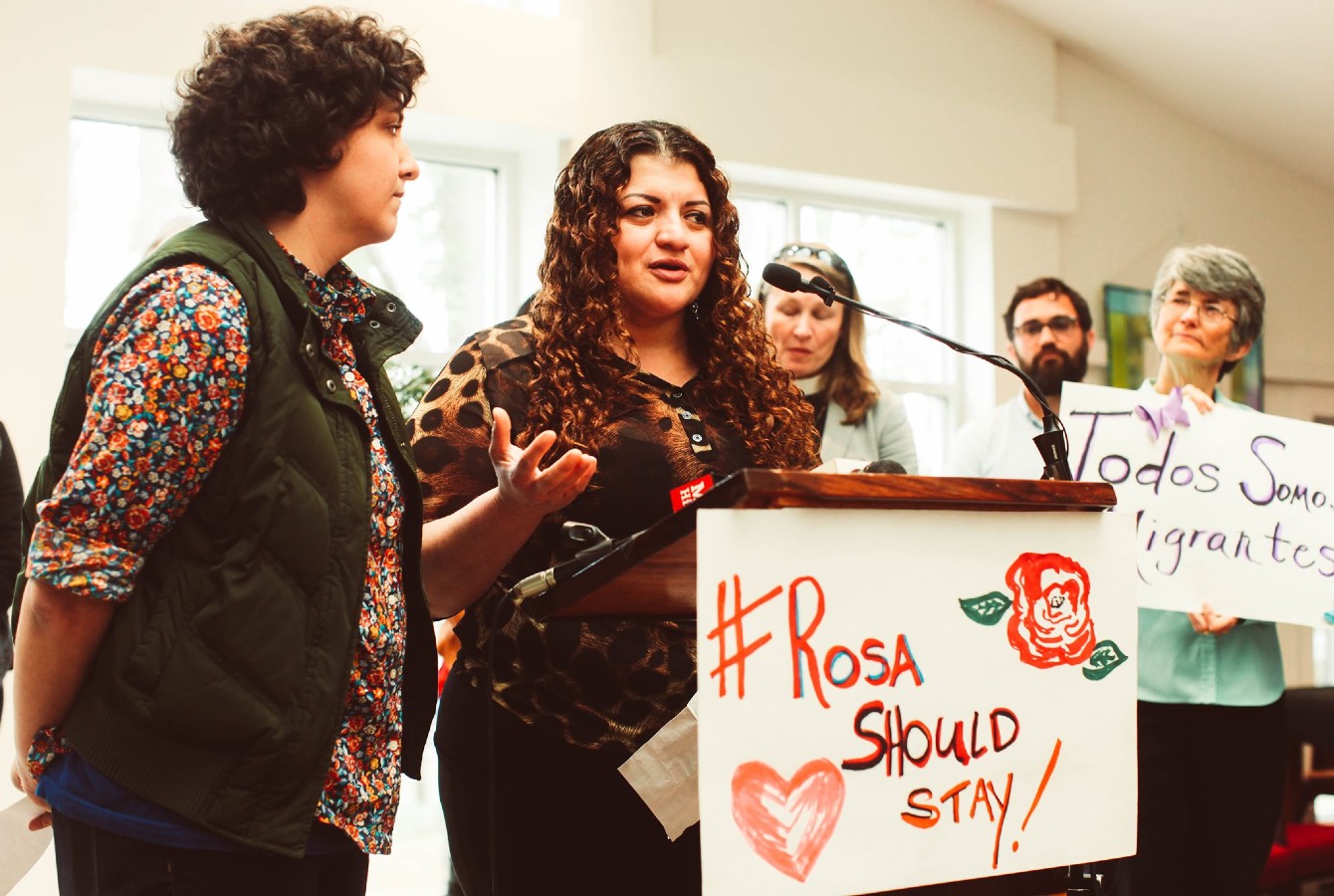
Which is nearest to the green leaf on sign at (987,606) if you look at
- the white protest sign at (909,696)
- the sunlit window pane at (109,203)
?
the white protest sign at (909,696)

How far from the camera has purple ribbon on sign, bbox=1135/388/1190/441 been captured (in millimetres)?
1984

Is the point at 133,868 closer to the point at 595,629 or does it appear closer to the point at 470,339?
the point at 595,629

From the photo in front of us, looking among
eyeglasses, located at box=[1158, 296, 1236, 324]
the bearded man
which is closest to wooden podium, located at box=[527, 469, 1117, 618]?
eyeglasses, located at box=[1158, 296, 1236, 324]

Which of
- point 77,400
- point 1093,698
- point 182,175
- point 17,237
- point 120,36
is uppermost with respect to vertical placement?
point 120,36

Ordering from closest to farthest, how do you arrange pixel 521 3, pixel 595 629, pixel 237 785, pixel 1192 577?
pixel 237 785 → pixel 595 629 → pixel 1192 577 → pixel 521 3

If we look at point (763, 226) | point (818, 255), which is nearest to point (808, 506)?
point (818, 255)

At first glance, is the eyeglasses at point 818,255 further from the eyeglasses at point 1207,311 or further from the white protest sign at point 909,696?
the white protest sign at point 909,696

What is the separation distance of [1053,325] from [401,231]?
89.7 inches

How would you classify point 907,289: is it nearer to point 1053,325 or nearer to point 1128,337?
point 1128,337

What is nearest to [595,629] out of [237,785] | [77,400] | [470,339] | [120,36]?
[470,339]

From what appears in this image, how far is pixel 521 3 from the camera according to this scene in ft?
14.3

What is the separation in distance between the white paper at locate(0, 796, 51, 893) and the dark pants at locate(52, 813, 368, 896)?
0.17m

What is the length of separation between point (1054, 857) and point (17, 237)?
313cm

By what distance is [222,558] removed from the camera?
3.35 feet
